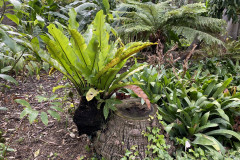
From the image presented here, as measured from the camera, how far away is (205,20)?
4.11m

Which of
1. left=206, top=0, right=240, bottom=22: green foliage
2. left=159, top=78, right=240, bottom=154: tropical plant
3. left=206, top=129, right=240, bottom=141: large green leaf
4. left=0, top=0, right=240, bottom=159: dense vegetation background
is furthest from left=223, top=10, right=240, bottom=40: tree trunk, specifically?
left=206, top=129, right=240, bottom=141: large green leaf

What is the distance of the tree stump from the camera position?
68.7 inches

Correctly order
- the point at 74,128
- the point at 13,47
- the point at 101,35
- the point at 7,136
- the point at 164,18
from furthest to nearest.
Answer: the point at 164,18
the point at 74,128
the point at 7,136
the point at 101,35
the point at 13,47

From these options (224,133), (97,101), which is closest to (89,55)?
(97,101)

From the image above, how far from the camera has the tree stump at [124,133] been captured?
1.75 m

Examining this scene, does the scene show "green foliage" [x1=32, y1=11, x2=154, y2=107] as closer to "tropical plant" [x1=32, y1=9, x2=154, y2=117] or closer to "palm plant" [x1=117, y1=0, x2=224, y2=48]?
"tropical plant" [x1=32, y1=9, x2=154, y2=117]

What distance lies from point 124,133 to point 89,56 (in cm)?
79

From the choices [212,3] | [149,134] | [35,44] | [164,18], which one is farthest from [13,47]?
[212,3]

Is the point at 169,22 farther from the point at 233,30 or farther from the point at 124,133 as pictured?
the point at 124,133

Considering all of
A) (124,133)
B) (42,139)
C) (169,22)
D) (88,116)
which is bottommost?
(42,139)

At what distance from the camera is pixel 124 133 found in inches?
69.8

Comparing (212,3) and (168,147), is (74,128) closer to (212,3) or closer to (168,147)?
(168,147)

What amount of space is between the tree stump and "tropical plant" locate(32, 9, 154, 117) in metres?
0.22

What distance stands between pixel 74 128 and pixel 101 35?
1.29m
